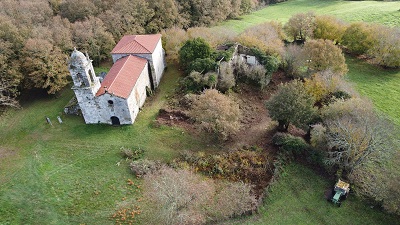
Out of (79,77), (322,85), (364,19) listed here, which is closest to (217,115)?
(322,85)

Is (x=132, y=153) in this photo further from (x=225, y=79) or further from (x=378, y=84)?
(x=378, y=84)

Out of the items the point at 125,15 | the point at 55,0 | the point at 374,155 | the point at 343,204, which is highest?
the point at 55,0

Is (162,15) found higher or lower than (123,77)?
higher

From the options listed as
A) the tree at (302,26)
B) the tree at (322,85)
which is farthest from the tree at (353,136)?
the tree at (302,26)

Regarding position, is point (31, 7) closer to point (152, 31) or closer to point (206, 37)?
point (152, 31)

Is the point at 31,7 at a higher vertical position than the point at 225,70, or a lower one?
higher

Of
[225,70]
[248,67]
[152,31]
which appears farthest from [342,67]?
[152,31]
